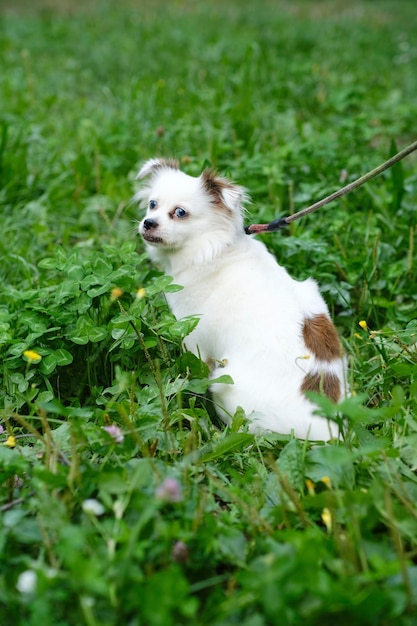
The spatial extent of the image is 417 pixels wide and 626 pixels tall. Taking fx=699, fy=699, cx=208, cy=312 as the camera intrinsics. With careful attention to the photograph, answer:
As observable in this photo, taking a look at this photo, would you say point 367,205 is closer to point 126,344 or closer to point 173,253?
point 173,253

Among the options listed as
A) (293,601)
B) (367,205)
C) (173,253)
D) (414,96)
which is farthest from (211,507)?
(414,96)

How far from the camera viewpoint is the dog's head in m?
2.82

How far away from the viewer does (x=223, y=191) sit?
2.80 m

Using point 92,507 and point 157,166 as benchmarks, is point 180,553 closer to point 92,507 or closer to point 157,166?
point 92,507

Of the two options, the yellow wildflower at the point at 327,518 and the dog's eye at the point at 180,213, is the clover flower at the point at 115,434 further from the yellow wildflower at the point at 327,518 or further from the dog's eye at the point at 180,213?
the dog's eye at the point at 180,213

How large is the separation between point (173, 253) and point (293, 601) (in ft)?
5.55

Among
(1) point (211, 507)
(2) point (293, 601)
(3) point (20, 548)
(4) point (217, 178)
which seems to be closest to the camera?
(2) point (293, 601)

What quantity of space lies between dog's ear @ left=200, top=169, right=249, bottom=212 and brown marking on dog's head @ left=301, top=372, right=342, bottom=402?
0.81 metres

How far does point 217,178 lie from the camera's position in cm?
288

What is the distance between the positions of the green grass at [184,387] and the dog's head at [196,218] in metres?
0.16

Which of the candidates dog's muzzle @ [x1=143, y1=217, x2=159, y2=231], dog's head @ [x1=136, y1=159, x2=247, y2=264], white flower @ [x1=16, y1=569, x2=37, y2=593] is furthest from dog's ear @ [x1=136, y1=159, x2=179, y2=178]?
white flower @ [x1=16, y1=569, x2=37, y2=593]

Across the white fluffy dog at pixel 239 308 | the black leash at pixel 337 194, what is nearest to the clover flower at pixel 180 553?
the white fluffy dog at pixel 239 308

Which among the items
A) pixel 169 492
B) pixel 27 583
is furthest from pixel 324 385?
pixel 27 583

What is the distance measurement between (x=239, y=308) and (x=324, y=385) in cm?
46
